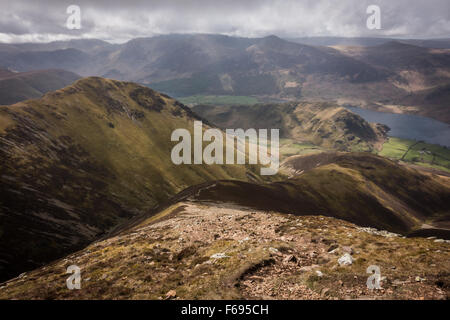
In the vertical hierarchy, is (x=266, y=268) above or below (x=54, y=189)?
below

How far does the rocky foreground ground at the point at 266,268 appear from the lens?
18000 mm

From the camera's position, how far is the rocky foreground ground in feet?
59.1

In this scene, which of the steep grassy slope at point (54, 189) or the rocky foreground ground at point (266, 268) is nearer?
the rocky foreground ground at point (266, 268)

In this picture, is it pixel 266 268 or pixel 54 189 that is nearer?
pixel 266 268

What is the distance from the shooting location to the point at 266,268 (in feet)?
72.4

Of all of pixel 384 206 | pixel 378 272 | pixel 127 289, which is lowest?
pixel 384 206

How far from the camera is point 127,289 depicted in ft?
67.1

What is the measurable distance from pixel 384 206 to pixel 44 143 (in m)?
238

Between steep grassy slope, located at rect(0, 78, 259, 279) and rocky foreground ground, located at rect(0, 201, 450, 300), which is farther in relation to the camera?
steep grassy slope, located at rect(0, 78, 259, 279)
